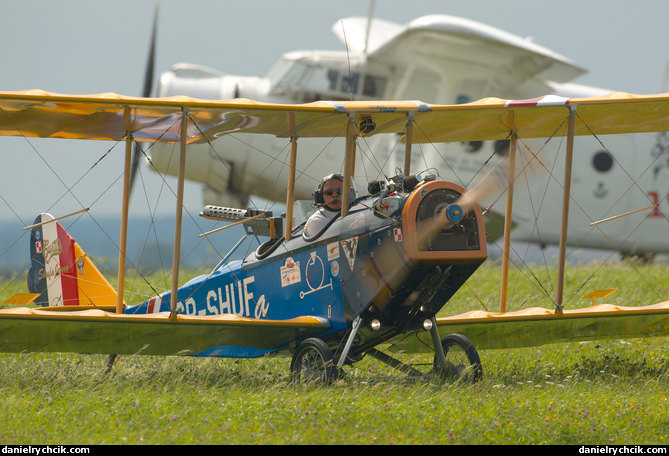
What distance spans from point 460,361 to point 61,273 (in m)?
4.40

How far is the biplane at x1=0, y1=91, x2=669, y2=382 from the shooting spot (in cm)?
611

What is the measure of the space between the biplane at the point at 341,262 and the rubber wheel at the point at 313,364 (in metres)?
0.01

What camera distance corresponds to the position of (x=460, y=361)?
6.66m

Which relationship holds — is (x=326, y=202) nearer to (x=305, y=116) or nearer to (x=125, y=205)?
(x=305, y=116)

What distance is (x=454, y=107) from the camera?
7.02 m

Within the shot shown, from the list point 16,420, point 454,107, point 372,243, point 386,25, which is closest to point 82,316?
point 16,420

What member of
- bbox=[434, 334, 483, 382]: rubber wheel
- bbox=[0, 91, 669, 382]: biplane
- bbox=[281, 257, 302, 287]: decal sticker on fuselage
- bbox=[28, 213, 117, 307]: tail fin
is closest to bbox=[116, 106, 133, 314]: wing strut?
bbox=[0, 91, 669, 382]: biplane

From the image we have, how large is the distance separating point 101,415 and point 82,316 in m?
1.22

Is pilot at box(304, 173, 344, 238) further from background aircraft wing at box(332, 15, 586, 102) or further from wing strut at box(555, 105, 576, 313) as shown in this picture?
background aircraft wing at box(332, 15, 586, 102)

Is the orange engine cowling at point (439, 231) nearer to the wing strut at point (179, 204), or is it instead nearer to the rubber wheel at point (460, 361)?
the rubber wheel at point (460, 361)

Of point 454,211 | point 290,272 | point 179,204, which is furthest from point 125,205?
point 454,211

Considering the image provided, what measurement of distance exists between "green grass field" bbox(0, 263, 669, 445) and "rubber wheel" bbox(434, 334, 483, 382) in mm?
103

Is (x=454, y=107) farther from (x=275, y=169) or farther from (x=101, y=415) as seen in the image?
(x=275, y=169)

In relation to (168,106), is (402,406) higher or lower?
lower
